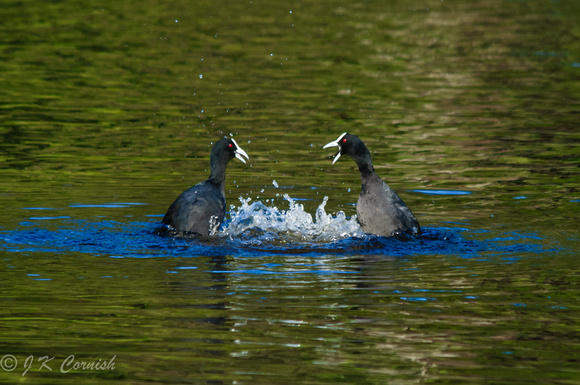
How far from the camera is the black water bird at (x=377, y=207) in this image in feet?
33.6

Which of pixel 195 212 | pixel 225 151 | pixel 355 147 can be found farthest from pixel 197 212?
pixel 355 147

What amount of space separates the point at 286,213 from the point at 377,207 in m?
1.33

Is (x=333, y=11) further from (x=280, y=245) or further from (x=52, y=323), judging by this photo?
(x=52, y=323)

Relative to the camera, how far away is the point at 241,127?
1702 cm

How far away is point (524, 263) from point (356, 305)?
2.32 meters

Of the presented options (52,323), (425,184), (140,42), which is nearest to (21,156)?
(425,184)

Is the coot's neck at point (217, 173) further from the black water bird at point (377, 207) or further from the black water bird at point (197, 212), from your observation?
the black water bird at point (377, 207)

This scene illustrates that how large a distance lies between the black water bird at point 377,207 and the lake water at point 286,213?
0.24m

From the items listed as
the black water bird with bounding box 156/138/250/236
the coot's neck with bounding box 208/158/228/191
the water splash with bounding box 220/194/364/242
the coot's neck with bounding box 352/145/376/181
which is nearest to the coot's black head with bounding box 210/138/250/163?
the coot's neck with bounding box 208/158/228/191

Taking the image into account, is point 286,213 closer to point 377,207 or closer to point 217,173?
point 217,173

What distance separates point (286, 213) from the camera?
11094 millimetres

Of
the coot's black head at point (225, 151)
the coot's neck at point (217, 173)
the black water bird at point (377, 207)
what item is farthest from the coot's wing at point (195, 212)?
the black water bird at point (377, 207)

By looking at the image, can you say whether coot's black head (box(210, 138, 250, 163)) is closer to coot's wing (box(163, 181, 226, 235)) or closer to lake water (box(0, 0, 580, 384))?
lake water (box(0, 0, 580, 384))

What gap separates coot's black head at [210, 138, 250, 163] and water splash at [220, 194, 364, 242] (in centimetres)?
71
